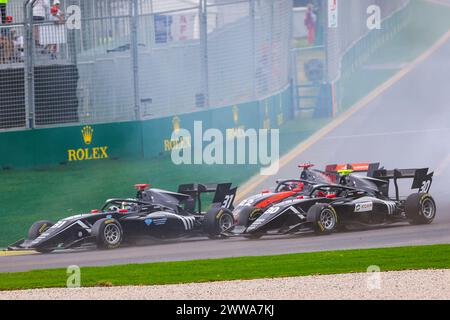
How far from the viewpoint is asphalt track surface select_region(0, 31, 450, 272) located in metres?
15.8

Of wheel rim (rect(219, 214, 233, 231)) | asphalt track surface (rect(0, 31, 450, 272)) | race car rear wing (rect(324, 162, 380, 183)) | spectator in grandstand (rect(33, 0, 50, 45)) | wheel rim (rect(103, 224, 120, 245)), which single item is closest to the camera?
asphalt track surface (rect(0, 31, 450, 272))

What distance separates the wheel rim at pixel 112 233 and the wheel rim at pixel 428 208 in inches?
180

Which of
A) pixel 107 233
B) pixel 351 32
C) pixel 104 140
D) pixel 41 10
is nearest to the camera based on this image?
pixel 107 233

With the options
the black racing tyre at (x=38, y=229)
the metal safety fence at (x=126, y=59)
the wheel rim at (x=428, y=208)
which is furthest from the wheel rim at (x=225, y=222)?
the metal safety fence at (x=126, y=59)

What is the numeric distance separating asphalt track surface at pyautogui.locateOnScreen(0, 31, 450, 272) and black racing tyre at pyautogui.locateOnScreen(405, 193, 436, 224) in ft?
0.74

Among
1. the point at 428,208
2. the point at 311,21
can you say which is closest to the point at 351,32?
the point at 311,21

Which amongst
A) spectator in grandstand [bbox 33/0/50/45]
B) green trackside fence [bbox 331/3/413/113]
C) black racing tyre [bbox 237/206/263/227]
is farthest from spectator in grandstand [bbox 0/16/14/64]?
green trackside fence [bbox 331/3/413/113]

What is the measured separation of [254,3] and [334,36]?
5.39 m

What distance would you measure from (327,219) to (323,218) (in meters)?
0.09

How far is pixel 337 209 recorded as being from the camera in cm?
1706

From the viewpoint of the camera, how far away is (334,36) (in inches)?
1257

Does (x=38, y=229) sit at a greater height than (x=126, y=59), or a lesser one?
lesser

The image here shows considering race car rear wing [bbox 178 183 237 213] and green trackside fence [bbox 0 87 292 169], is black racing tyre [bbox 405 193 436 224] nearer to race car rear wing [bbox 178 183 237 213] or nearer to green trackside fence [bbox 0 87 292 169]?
race car rear wing [bbox 178 183 237 213]

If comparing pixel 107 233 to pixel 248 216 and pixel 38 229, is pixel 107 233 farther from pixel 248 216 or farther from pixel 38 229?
pixel 248 216
